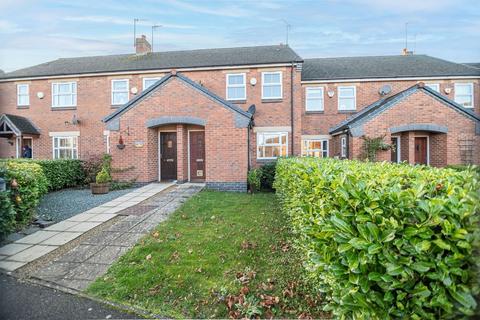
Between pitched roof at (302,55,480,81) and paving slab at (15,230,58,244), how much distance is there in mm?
Result: 16182

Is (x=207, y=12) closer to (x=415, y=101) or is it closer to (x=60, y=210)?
(x=60, y=210)

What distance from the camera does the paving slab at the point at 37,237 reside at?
20.5 feet

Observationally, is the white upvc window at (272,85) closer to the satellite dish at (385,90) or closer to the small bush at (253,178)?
the small bush at (253,178)

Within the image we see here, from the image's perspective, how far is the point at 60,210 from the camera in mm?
9016

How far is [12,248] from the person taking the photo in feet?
19.0

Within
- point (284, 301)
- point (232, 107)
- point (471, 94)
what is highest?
point (471, 94)

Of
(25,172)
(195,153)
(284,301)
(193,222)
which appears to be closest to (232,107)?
(195,153)

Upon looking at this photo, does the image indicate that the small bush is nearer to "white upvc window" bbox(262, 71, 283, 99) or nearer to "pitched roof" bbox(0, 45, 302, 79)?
"white upvc window" bbox(262, 71, 283, 99)

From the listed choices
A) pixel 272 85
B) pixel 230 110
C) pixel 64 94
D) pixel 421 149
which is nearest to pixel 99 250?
pixel 230 110

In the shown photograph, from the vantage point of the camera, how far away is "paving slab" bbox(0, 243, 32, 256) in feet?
18.4

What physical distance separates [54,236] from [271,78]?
13.4m

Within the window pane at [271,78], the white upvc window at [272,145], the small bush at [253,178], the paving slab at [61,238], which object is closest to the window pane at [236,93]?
the window pane at [271,78]

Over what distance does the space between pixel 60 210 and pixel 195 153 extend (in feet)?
23.5

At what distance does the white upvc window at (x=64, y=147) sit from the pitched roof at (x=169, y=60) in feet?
13.6
